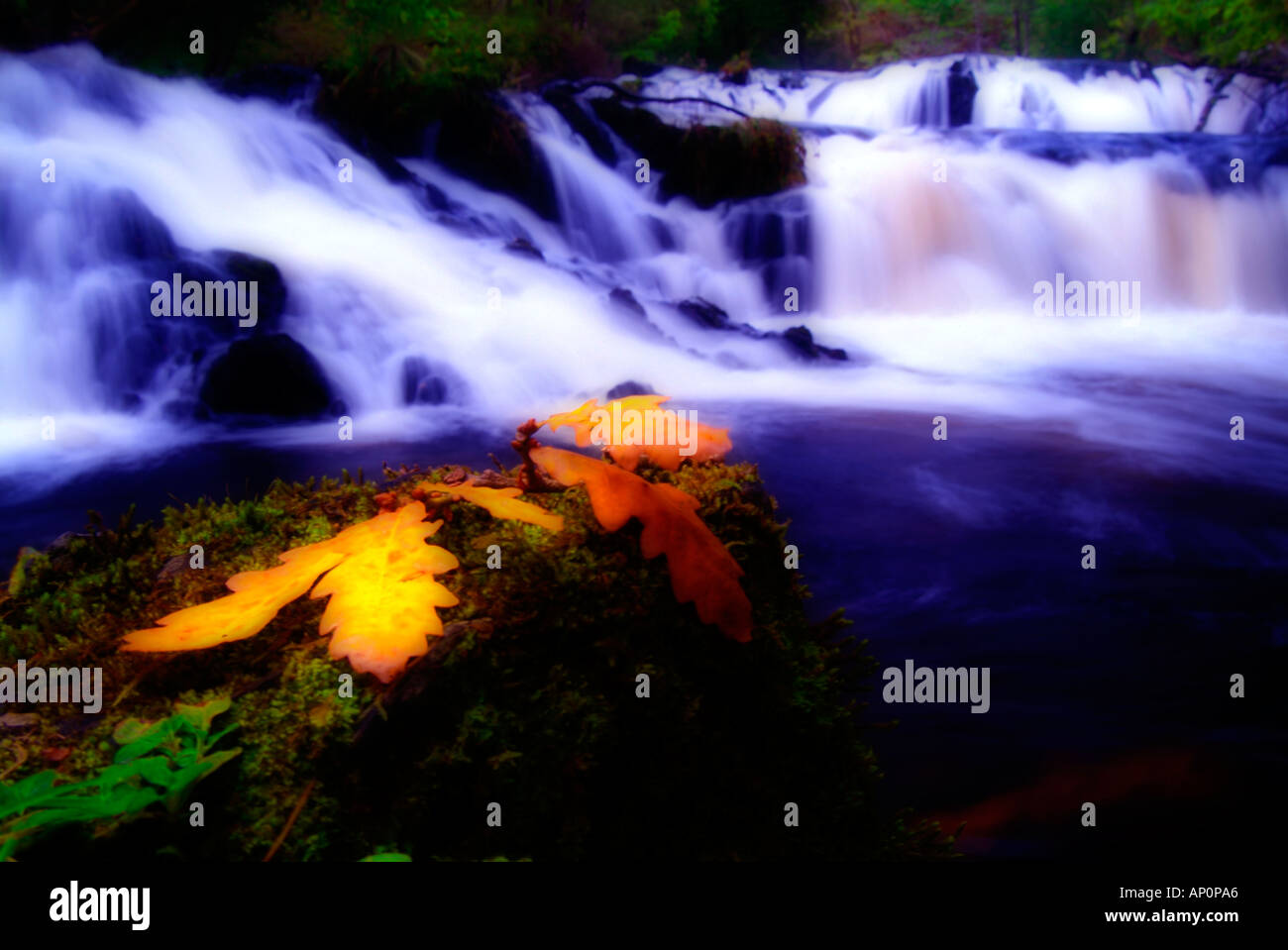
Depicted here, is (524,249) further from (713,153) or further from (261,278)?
(261,278)

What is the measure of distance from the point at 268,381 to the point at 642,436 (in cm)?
169

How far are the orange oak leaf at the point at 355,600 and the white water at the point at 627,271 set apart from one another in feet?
4.31

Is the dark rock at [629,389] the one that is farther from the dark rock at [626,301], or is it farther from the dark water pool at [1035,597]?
the dark rock at [626,301]

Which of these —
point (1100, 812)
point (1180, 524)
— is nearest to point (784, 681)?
point (1100, 812)

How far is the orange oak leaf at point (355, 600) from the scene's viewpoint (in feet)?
3.07

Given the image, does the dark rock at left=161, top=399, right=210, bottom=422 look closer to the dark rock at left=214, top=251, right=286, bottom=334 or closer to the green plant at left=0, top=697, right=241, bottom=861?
the dark rock at left=214, top=251, right=286, bottom=334

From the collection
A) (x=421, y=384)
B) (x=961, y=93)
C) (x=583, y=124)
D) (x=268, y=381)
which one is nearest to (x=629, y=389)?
(x=421, y=384)

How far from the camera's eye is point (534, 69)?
299cm

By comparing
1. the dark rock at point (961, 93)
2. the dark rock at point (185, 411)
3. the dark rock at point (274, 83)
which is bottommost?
the dark rock at point (185, 411)

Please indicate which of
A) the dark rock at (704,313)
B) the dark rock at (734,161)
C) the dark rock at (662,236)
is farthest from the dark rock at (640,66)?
the dark rock at (704,313)

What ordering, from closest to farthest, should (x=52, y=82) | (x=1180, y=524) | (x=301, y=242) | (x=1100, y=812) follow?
(x=1100, y=812)
(x=1180, y=524)
(x=52, y=82)
(x=301, y=242)

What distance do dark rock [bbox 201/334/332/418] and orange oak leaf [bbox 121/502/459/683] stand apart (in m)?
1.54
